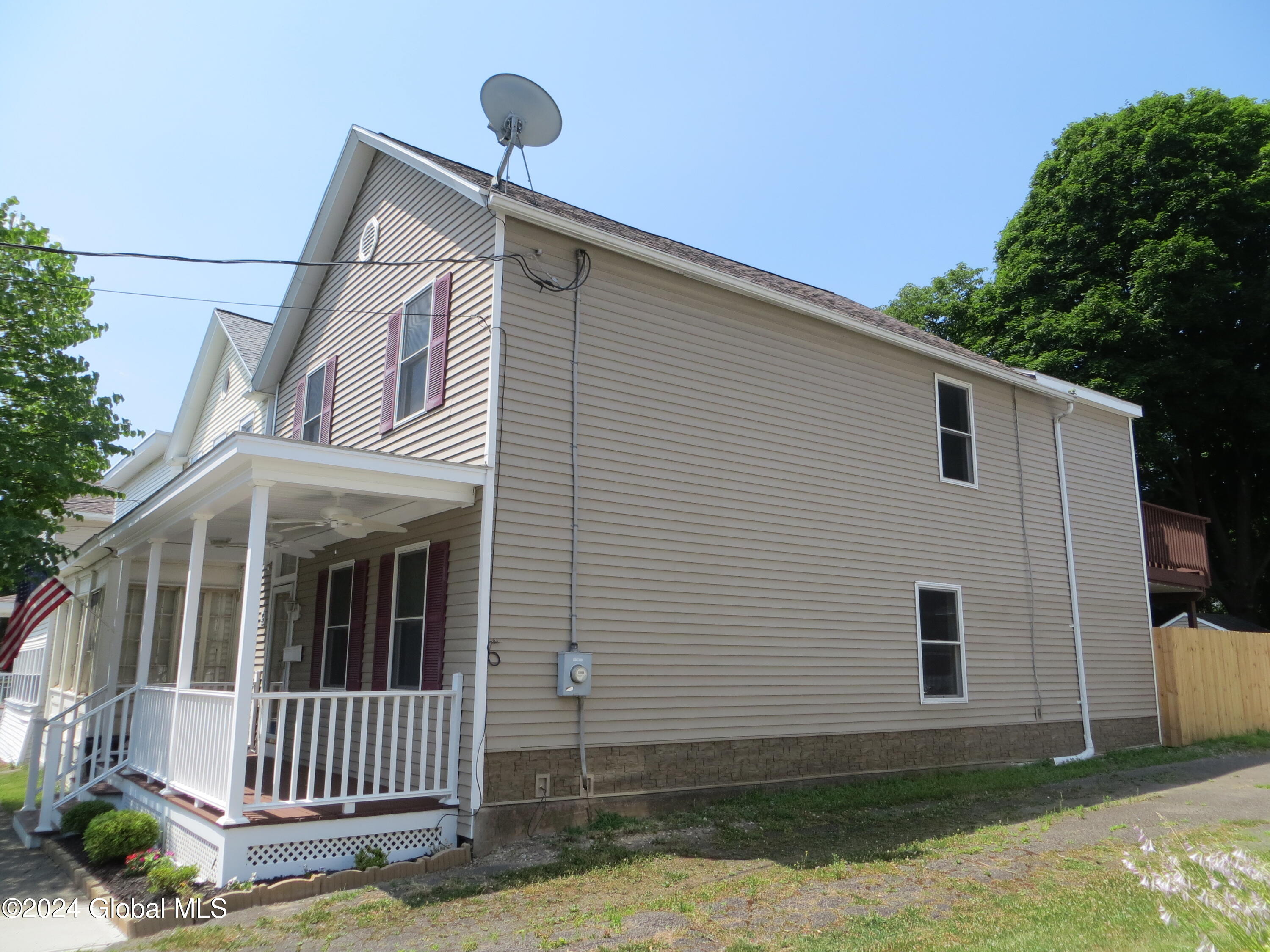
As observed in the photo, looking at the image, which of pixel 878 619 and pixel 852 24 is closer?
pixel 852 24

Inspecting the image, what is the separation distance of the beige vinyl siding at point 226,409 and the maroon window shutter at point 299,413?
135 centimetres

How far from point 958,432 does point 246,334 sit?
12.6m

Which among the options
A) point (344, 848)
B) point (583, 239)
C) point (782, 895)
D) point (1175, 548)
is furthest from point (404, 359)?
point (1175, 548)

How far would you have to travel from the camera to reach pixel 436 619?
8672mm

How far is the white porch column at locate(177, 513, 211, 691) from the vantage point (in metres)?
8.39

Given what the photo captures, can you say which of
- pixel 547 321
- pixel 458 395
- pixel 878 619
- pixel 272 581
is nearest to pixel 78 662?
pixel 272 581

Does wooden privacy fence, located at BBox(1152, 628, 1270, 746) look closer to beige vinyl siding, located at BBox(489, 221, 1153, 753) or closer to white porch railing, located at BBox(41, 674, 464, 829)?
beige vinyl siding, located at BBox(489, 221, 1153, 753)

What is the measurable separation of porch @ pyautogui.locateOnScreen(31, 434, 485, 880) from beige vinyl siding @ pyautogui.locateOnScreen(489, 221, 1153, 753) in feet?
2.77

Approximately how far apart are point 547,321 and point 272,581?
654cm

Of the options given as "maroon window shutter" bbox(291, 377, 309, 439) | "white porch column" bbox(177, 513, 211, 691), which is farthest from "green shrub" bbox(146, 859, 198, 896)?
"maroon window shutter" bbox(291, 377, 309, 439)

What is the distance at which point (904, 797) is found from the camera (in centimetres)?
981

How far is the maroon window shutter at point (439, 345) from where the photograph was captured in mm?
9453

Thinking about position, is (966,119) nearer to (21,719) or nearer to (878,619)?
(878,619)

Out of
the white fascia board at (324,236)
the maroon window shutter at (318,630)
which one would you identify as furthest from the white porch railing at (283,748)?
the white fascia board at (324,236)
